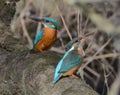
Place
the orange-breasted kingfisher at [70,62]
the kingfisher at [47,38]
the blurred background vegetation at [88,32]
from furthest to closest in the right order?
the blurred background vegetation at [88,32] < the kingfisher at [47,38] < the orange-breasted kingfisher at [70,62]

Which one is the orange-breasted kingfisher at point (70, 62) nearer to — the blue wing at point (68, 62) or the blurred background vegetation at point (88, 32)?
the blue wing at point (68, 62)

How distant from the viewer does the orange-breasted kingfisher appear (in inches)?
159

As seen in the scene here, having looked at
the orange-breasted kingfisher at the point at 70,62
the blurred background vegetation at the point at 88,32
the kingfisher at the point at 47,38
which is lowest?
the blurred background vegetation at the point at 88,32

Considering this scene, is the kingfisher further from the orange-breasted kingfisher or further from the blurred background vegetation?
the blurred background vegetation

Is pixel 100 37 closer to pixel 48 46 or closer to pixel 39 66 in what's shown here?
pixel 48 46

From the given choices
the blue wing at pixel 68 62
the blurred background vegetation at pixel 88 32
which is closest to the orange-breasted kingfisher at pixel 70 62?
the blue wing at pixel 68 62

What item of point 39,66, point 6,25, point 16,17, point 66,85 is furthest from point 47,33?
point 16,17

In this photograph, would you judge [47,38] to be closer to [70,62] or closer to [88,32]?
[70,62]

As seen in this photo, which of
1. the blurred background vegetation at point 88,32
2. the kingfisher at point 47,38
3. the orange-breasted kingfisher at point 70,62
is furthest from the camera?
the blurred background vegetation at point 88,32

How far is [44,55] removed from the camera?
468 centimetres

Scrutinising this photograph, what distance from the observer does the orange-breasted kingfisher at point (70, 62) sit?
4.04 metres

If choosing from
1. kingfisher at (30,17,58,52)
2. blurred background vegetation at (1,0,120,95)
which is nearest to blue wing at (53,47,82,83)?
kingfisher at (30,17,58,52)

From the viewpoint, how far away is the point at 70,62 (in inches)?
169

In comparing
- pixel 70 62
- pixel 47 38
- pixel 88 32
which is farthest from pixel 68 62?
pixel 88 32
